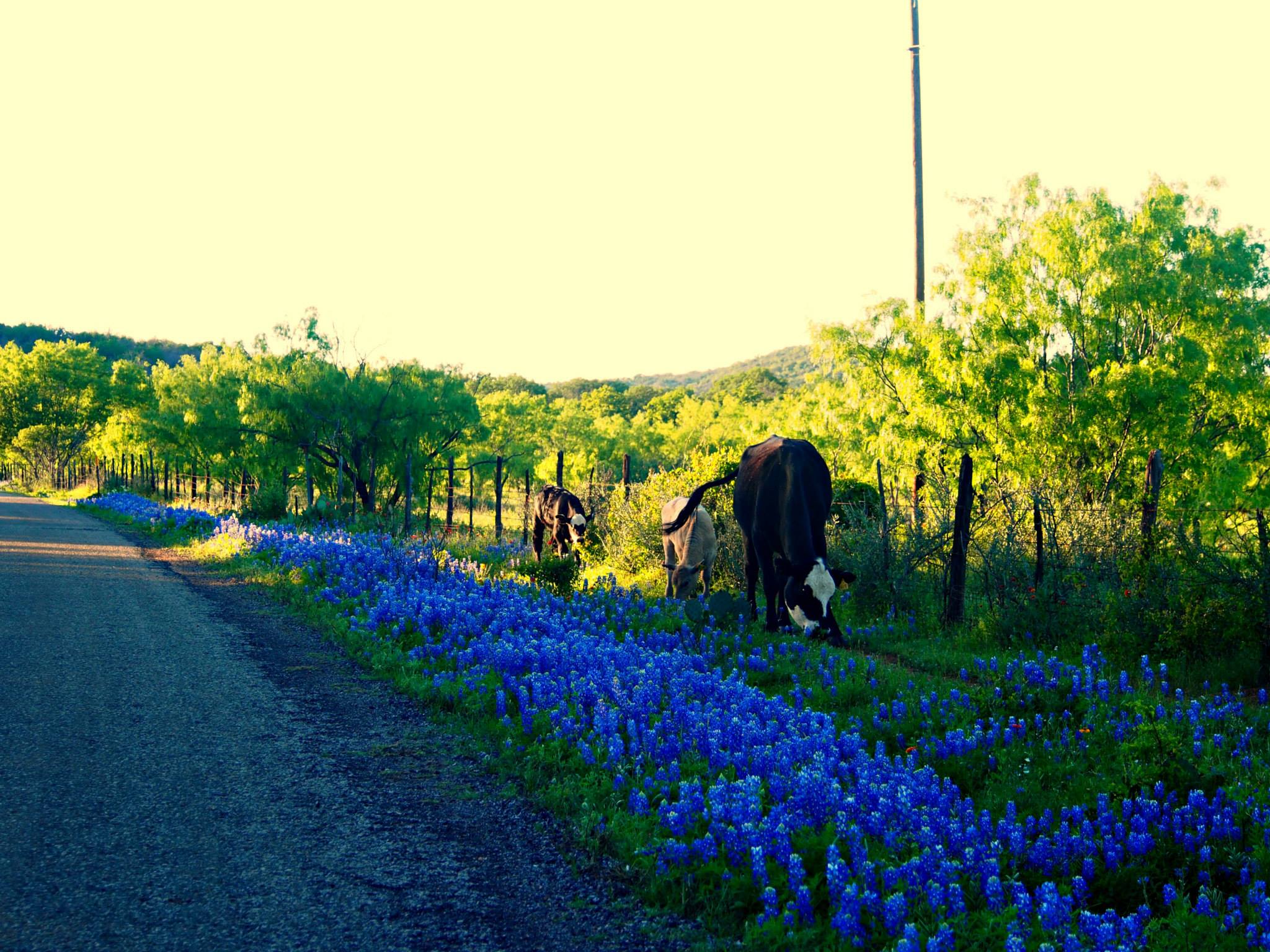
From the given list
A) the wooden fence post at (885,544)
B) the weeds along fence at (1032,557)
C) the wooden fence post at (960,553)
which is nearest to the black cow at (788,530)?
the wooden fence post at (885,544)

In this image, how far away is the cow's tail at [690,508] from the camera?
1358 centimetres

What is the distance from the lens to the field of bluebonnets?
14.2 feet

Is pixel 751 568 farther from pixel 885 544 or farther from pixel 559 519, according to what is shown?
pixel 559 519

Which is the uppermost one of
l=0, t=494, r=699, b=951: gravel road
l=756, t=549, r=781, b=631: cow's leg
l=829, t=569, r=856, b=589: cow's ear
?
l=829, t=569, r=856, b=589: cow's ear

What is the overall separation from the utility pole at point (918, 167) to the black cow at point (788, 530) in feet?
40.4

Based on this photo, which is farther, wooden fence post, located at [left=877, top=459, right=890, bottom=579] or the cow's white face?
wooden fence post, located at [left=877, top=459, right=890, bottom=579]

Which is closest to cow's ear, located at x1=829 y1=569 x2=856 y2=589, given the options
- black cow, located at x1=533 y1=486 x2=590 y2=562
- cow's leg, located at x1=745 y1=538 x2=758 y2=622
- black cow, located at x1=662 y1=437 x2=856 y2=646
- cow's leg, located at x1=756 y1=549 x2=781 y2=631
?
black cow, located at x1=662 y1=437 x2=856 y2=646

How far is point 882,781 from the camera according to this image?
18.7 ft

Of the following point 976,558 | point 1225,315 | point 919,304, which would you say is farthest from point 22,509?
point 1225,315

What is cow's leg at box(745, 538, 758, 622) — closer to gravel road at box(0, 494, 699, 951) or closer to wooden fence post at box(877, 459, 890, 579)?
wooden fence post at box(877, 459, 890, 579)

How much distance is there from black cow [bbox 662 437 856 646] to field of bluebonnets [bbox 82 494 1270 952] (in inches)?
20.5

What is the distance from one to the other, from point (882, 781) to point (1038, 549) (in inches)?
261

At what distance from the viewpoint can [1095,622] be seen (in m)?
10.2

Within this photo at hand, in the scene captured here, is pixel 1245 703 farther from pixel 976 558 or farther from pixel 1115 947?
pixel 1115 947
